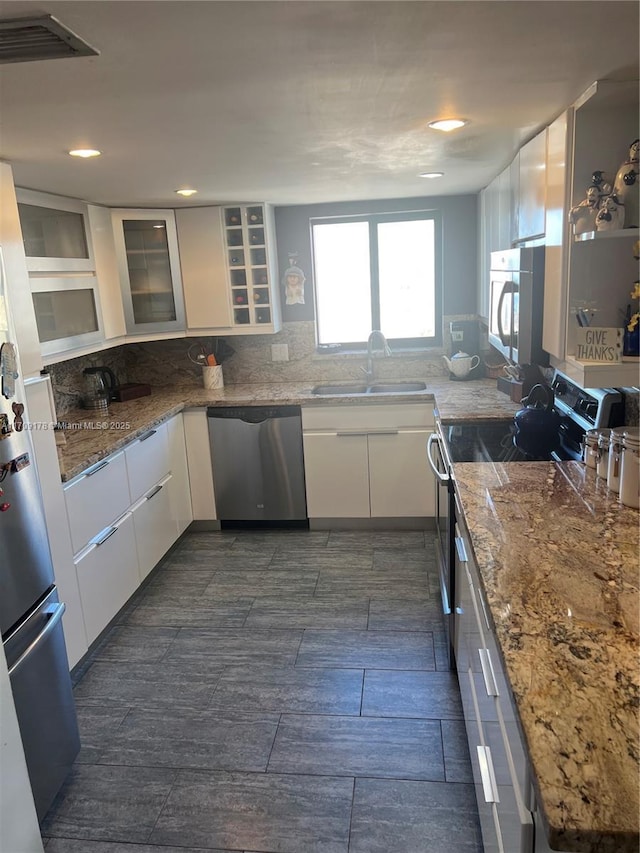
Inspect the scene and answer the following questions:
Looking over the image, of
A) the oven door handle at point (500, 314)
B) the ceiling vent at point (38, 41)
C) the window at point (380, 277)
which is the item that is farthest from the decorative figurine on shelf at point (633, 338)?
the window at point (380, 277)

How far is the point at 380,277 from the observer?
4.38m

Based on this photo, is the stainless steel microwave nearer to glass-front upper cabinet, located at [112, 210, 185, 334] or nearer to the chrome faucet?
the chrome faucet

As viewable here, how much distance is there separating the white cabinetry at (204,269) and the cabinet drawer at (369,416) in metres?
0.91

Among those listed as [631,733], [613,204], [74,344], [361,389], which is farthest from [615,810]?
[361,389]

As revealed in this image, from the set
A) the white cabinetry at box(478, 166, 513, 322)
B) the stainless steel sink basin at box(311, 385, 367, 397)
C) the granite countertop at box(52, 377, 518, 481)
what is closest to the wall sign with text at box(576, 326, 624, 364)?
the white cabinetry at box(478, 166, 513, 322)

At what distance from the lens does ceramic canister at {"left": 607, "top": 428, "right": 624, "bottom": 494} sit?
1.89 metres

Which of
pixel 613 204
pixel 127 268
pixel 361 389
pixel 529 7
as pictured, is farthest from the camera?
pixel 361 389

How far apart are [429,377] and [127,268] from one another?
2.16m

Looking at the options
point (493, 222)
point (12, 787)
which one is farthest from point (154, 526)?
point (493, 222)

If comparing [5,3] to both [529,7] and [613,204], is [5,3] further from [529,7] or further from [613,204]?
[613,204]

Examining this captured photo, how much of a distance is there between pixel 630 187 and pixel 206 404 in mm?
2813

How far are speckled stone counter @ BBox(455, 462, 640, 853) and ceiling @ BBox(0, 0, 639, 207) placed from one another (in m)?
1.21

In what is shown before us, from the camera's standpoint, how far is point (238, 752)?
86.1 inches

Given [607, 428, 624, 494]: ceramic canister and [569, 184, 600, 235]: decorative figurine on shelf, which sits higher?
[569, 184, 600, 235]: decorative figurine on shelf
